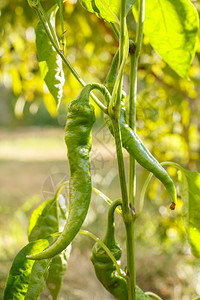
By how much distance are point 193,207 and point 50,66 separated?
23 centimetres

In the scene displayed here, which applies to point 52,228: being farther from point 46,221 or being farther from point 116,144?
point 116,144

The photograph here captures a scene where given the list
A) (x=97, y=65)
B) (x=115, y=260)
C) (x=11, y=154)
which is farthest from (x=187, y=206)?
(x=11, y=154)

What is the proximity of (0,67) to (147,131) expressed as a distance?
54cm

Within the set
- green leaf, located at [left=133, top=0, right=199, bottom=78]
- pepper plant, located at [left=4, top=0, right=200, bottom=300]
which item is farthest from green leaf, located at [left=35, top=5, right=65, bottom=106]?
green leaf, located at [left=133, top=0, right=199, bottom=78]

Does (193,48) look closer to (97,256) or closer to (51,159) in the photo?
(97,256)

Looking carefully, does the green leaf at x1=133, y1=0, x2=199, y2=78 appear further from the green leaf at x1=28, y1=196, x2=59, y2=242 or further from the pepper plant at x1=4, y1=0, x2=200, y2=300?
the green leaf at x1=28, y1=196, x2=59, y2=242

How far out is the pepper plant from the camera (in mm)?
321

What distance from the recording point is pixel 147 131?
1146mm

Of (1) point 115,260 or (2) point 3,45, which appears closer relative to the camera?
(1) point 115,260

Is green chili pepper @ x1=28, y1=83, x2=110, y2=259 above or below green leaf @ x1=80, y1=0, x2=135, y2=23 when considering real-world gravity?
below

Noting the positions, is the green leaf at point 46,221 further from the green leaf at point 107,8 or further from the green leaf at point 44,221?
the green leaf at point 107,8

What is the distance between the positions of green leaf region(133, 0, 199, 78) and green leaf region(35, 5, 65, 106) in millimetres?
109

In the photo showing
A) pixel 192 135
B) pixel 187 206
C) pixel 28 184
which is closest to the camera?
pixel 187 206

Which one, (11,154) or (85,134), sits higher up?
(85,134)
